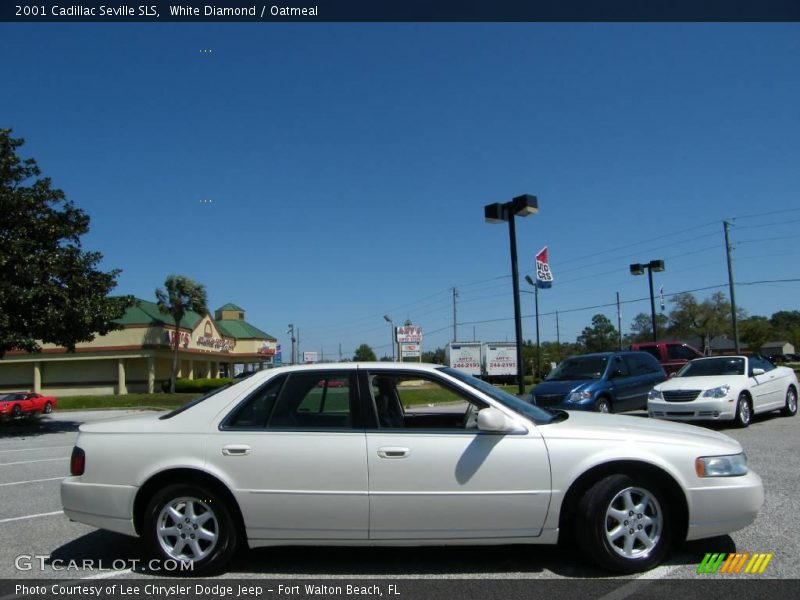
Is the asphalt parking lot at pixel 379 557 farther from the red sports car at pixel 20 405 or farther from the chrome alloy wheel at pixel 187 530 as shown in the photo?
the red sports car at pixel 20 405

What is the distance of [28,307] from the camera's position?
18875 mm

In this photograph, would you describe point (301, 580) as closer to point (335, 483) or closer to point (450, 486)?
point (335, 483)

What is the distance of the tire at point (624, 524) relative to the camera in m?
4.42

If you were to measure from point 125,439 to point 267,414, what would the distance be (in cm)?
108

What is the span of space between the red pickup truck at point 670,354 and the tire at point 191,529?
18.2 meters

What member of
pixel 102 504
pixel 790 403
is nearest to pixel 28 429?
pixel 102 504

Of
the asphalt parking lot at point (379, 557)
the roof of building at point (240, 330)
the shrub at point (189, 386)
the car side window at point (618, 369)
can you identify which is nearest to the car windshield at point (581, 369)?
the car side window at point (618, 369)

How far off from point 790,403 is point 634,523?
11914mm

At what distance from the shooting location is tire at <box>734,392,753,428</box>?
39.8 feet

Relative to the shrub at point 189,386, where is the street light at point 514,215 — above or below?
above

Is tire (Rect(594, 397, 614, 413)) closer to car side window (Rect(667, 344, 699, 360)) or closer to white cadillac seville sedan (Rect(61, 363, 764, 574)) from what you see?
white cadillac seville sedan (Rect(61, 363, 764, 574))

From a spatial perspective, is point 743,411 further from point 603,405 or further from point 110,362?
point 110,362

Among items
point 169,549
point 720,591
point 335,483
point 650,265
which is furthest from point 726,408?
point 650,265

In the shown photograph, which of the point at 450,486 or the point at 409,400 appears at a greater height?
the point at 409,400
